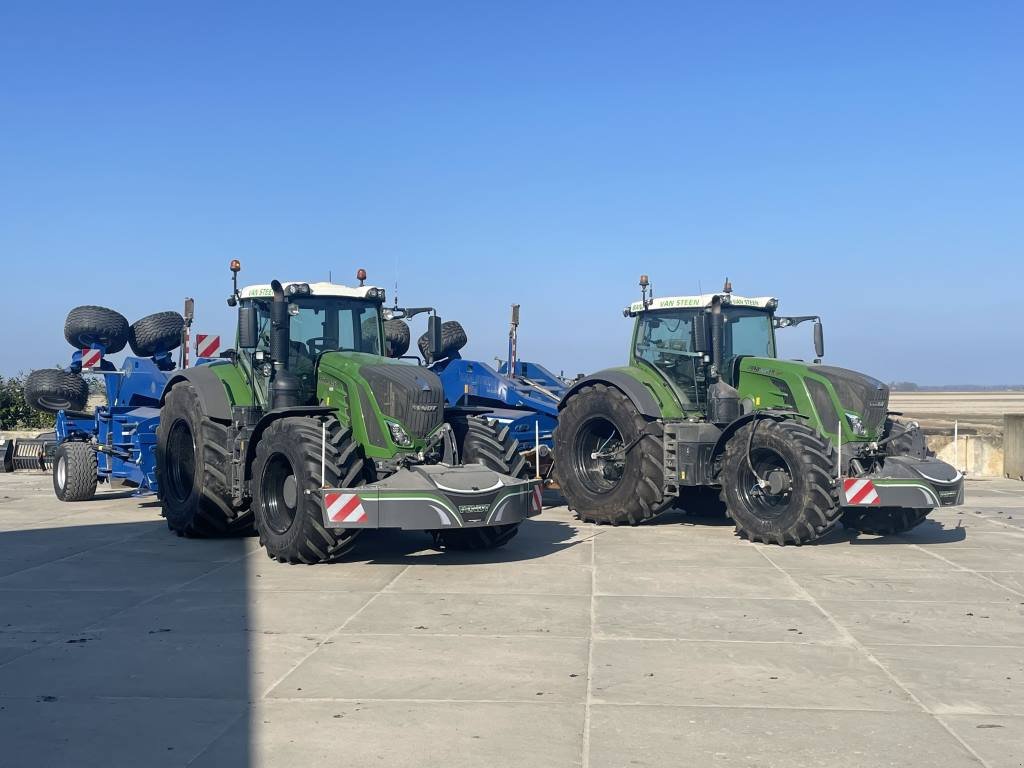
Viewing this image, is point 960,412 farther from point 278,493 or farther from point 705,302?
point 278,493

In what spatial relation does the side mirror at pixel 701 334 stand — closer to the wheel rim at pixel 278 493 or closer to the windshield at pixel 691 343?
the windshield at pixel 691 343

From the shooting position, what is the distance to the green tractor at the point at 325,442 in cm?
1012

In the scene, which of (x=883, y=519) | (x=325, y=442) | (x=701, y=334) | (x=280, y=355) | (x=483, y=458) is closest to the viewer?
(x=325, y=442)

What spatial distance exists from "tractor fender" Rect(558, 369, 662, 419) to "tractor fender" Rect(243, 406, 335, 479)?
386cm

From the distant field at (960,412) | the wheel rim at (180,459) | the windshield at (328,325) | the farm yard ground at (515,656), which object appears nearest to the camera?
the farm yard ground at (515,656)

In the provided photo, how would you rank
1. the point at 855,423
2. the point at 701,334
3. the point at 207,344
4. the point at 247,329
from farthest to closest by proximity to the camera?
the point at 207,344 → the point at 701,334 → the point at 855,423 → the point at 247,329

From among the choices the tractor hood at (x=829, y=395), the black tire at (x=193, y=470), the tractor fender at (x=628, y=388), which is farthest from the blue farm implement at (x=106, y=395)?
the tractor hood at (x=829, y=395)

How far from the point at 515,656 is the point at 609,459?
7.35m

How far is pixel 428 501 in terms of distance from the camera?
9.91 meters

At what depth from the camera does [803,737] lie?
17.7 ft

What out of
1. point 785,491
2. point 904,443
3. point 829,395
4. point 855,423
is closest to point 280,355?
point 785,491

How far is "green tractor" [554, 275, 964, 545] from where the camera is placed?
1155cm

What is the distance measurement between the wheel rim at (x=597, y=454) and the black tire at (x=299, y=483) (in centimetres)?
417

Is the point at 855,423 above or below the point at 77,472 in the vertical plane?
above
